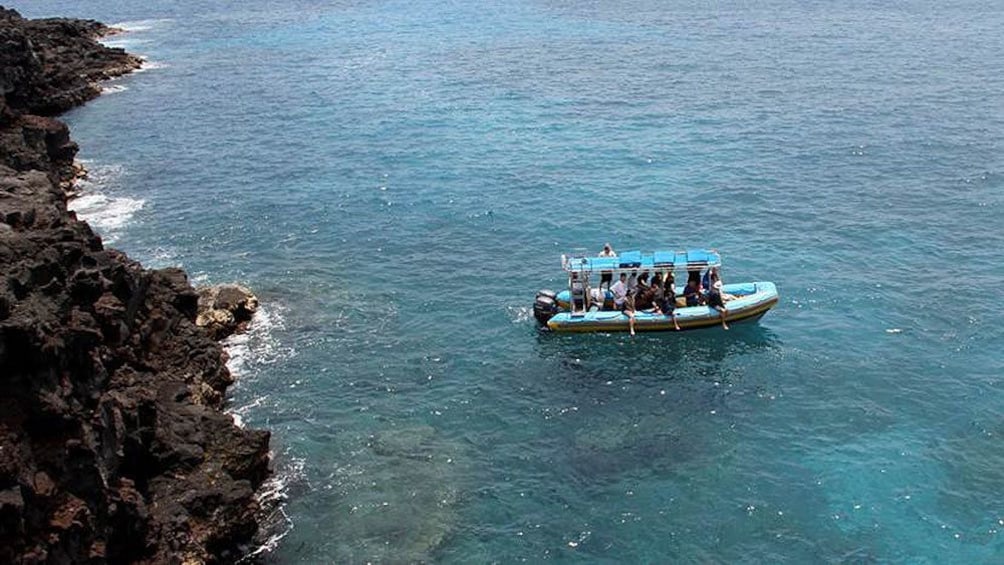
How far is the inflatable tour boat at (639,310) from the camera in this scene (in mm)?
39375

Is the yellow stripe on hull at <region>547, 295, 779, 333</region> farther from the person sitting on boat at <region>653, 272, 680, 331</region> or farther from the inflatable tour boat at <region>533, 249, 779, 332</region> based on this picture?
the person sitting on boat at <region>653, 272, 680, 331</region>

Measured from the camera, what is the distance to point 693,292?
40625 mm

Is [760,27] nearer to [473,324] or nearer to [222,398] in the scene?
[473,324]

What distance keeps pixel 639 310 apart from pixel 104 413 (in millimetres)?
23680

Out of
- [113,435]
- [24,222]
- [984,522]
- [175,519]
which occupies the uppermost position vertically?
[24,222]

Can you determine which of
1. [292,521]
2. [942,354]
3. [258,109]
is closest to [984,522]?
[942,354]

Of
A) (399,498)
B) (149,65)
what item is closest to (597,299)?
(399,498)

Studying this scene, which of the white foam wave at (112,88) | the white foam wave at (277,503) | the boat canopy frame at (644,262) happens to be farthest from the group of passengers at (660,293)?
the white foam wave at (112,88)

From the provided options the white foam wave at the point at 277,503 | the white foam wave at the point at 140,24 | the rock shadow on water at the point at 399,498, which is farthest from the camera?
the white foam wave at the point at 140,24

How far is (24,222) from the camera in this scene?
29.7m

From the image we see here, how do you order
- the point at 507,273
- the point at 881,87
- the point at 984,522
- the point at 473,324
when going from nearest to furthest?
the point at 984,522 < the point at 473,324 < the point at 507,273 < the point at 881,87

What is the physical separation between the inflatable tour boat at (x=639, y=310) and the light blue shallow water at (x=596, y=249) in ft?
2.92

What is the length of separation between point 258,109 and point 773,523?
66745mm

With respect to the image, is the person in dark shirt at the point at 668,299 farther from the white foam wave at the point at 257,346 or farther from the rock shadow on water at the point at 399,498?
Answer: the white foam wave at the point at 257,346
